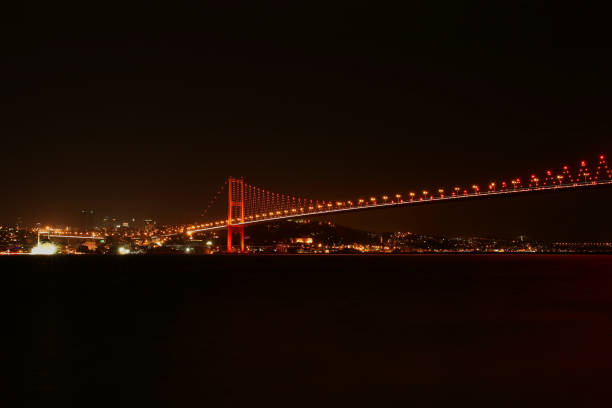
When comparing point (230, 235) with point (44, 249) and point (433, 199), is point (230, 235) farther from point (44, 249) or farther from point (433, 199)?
point (44, 249)

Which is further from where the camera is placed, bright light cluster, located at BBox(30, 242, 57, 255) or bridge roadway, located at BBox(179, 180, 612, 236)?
bright light cluster, located at BBox(30, 242, 57, 255)

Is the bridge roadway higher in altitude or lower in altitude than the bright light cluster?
higher

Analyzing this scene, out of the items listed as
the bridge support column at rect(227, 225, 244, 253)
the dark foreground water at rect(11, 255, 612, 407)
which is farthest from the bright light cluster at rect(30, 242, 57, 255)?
the dark foreground water at rect(11, 255, 612, 407)

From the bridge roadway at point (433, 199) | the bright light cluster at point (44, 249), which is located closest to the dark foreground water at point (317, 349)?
the bridge roadway at point (433, 199)

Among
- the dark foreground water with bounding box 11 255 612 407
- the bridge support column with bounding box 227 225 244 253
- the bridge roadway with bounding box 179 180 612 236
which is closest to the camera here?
the dark foreground water with bounding box 11 255 612 407

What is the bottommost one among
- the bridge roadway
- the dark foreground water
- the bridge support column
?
the dark foreground water

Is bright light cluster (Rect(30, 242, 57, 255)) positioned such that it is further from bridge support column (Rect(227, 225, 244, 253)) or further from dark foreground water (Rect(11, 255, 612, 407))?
dark foreground water (Rect(11, 255, 612, 407))

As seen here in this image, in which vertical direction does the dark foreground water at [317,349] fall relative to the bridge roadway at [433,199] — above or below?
below

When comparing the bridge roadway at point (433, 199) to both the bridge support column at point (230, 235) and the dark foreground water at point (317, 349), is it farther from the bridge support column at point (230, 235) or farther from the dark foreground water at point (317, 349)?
the dark foreground water at point (317, 349)

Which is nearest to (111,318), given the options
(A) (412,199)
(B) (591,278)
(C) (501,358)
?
(C) (501,358)
